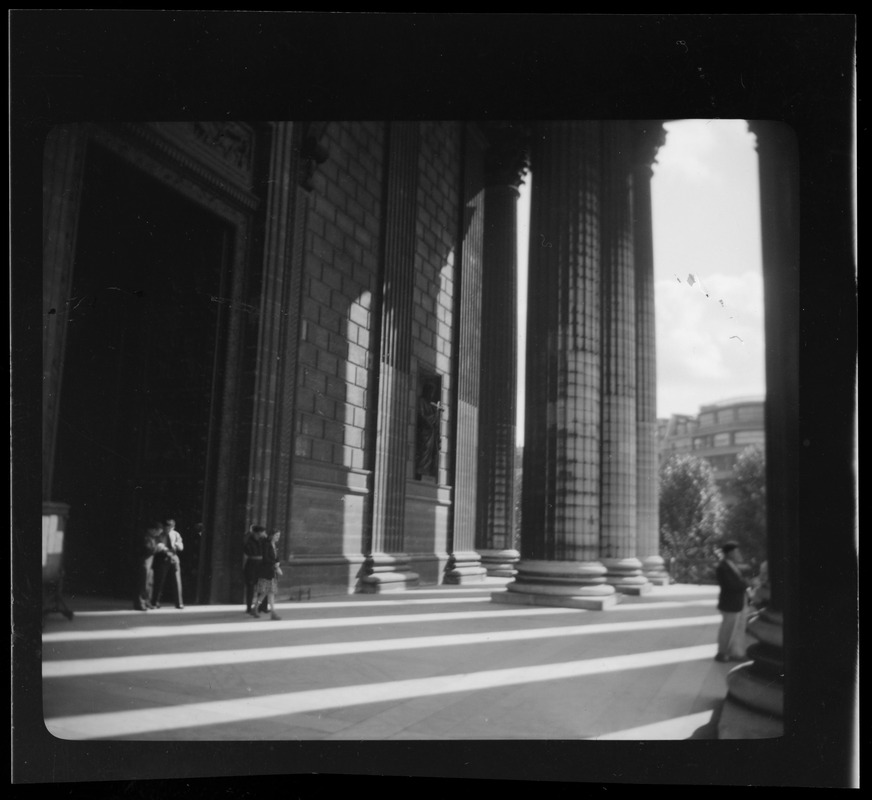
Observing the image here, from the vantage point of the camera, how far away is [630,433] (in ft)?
47.9

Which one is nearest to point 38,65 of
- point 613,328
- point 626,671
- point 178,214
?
point 178,214

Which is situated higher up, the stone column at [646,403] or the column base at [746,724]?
the stone column at [646,403]

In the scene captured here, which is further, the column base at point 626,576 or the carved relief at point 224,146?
the column base at point 626,576

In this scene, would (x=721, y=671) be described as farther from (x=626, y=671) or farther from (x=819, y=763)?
(x=819, y=763)

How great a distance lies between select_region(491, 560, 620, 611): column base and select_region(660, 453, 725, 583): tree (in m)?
1.29

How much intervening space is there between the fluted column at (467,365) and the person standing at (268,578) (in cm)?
375

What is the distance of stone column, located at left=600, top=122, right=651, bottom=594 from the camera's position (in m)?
14.1

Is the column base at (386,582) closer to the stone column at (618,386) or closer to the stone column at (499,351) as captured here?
the stone column at (499,351)

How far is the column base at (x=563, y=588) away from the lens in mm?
11672

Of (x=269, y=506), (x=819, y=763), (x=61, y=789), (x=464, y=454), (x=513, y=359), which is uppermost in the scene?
(x=513, y=359)

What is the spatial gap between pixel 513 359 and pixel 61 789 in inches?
419

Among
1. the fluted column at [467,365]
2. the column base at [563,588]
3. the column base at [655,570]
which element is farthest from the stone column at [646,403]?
the fluted column at [467,365]

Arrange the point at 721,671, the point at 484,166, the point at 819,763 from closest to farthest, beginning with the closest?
the point at 819,763
the point at 721,671
the point at 484,166

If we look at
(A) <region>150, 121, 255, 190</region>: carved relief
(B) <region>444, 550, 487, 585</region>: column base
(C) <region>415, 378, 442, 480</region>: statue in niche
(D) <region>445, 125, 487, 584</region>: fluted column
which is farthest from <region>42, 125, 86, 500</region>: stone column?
(B) <region>444, 550, 487, 585</region>: column base
